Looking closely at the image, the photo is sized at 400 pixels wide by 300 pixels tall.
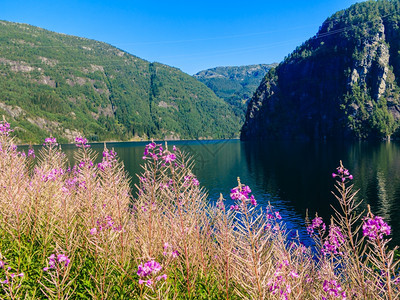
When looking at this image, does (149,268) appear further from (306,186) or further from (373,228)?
(306,186)

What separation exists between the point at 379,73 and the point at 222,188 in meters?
171

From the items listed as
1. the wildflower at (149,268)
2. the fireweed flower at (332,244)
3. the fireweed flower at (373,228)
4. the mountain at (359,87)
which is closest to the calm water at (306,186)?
the fireweed flower at (332,244)

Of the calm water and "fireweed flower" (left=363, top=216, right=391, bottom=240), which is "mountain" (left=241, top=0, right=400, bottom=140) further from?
"fireweed flower" (left=363, top=216, right=391, bottom=240)

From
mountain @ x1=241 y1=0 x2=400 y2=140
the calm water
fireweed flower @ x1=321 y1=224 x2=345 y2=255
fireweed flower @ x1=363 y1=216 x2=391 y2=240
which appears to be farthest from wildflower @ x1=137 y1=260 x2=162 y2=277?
mountain @ x1=241 y1=0 x2=400 y2=140

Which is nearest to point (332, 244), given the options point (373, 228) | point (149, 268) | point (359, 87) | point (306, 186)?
point (373, 228)

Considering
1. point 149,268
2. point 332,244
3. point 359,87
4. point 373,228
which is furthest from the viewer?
point 359,87

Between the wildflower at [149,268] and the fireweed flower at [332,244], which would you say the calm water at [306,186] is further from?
the wildflower at [149,268]

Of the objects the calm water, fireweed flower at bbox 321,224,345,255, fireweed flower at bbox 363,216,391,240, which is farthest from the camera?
the calm water

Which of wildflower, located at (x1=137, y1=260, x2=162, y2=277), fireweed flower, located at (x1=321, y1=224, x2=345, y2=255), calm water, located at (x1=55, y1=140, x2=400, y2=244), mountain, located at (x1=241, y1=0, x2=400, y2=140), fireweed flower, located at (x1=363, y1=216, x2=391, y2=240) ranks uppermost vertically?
mountain, located at (x1=241, y1=0, x2=400, y2=140)

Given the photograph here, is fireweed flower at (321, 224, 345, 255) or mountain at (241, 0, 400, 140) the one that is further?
mountain at (241, 0, 400, 140)

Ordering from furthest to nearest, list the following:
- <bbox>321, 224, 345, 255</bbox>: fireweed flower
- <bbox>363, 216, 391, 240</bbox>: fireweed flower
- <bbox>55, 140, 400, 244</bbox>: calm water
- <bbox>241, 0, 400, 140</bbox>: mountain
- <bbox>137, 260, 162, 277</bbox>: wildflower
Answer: <bbox>241, 0, 400, 140</bbox>: mountain < <bbox>55, 140, 400, 244</bbox>: calm water < <bbox>321, 224, 345, 255</bbox>: fireweed flower < <bbox>363, 216, 391, 240</bbox>: fireweed flower < <bbox>137, 260, 162, 277</bbox>: wildflower

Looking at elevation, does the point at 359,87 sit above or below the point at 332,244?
above

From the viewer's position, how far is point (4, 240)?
5.18m

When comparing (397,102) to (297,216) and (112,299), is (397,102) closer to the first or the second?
(297,216)
